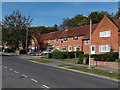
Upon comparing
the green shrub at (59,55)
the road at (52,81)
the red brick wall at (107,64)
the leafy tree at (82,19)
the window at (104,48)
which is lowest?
the road at (52,81)

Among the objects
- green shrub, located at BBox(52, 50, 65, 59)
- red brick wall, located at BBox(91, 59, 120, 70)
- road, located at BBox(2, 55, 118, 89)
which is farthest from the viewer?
green shrub, located at BBox(52, 50, 65, 59)

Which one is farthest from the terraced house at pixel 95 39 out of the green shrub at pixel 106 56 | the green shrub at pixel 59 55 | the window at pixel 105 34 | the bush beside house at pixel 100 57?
the green shrub at pixel 59 55

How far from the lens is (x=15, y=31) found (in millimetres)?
59250

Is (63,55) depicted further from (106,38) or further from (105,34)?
(105,34)

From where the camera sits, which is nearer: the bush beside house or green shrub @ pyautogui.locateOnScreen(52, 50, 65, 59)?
the bush beside house

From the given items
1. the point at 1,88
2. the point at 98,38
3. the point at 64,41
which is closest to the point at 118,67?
the point at 1,88

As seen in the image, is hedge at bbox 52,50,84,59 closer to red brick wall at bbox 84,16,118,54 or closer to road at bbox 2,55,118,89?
red brick wall at bbox 84,16,118,54

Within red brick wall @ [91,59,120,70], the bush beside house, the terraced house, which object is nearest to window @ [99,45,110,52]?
the terraced house

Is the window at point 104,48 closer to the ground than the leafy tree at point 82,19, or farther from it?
closer to the ground

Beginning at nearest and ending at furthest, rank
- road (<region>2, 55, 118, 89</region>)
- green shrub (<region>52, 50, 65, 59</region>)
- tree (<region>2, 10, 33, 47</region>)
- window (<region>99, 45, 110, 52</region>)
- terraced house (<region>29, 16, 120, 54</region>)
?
road (<region>2, 55, 118, 89</region>) < terraced house (<region>29, 16, 120, 54</region>) < window (<region>99, 45, 110, 52</region>) < green shrub (<region>52, 50, 65, 59</region>) < tree (<region>2, 10, 33, 47</region>)

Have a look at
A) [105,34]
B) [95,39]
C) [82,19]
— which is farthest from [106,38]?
[82,19]

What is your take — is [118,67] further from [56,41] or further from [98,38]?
[56,41]

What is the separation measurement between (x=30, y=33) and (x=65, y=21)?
4209 centimetres

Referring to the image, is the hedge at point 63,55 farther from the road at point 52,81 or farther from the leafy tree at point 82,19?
the leafy tree at point 82,19
